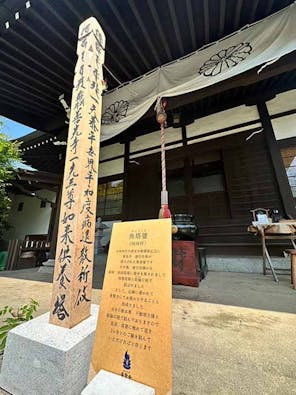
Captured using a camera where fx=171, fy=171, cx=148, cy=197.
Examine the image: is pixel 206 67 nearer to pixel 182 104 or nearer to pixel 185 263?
pixel 182 104

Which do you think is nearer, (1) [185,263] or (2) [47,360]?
(2) [47,360]

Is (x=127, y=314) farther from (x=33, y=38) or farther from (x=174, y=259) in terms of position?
(x=33, y=38)

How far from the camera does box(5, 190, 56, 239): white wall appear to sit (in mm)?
8820

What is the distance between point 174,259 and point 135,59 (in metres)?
3.91

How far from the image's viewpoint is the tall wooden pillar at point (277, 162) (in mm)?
3764

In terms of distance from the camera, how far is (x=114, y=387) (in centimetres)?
71

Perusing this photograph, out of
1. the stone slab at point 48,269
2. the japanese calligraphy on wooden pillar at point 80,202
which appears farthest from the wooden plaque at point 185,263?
the stone slab at point 48,269

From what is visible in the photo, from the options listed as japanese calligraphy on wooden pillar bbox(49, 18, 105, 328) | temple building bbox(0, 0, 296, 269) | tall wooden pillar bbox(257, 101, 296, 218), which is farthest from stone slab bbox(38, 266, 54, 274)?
tall wooden pillar bbox(257, 101, 296, 218)

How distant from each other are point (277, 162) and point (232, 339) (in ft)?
13.3

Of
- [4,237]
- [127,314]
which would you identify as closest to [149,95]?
[127,314]

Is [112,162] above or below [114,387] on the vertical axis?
above

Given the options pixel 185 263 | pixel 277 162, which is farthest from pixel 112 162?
pixel 277 162

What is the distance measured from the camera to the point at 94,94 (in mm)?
1400

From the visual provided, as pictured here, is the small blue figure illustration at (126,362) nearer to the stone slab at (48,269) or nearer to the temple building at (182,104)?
the temple building at (182,104)
